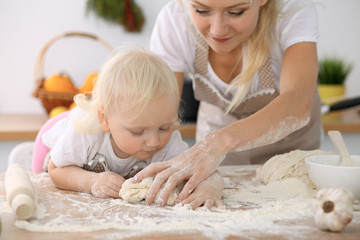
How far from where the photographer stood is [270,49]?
144 centimetres

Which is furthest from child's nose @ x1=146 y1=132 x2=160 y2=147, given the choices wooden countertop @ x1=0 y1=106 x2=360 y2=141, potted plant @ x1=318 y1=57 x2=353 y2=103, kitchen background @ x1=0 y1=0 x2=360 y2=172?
potted plant @ x1=318 y1=57 x2=353 y2=103

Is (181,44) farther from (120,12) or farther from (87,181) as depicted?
(120,12)

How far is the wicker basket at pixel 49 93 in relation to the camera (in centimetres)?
236

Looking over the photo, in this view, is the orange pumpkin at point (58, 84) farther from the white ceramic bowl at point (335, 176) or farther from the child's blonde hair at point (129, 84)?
the white ceramic bowl at point (335, 176)

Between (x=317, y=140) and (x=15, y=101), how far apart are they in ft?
5.48

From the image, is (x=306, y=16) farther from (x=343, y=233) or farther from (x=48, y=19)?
(x=48, y=19)

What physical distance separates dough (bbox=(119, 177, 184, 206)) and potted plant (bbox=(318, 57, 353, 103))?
5.96ft

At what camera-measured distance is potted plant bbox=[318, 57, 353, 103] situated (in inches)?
104

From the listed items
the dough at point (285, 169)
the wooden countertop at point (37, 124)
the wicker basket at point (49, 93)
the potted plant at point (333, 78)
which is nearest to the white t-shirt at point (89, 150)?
the dough at point (285, 169)

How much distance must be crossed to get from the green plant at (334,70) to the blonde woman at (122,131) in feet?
5.51

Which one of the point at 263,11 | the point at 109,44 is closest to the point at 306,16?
the point at 263,11

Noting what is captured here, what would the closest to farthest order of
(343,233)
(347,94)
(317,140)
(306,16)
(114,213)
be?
(343,233)
(114,213)
(306,16)
(317,140)
(347,94)

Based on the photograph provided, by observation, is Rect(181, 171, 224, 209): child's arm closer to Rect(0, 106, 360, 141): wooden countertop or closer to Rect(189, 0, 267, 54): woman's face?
Rect(189, 0, 267, 54): woman's face

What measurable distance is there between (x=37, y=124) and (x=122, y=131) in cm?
129
